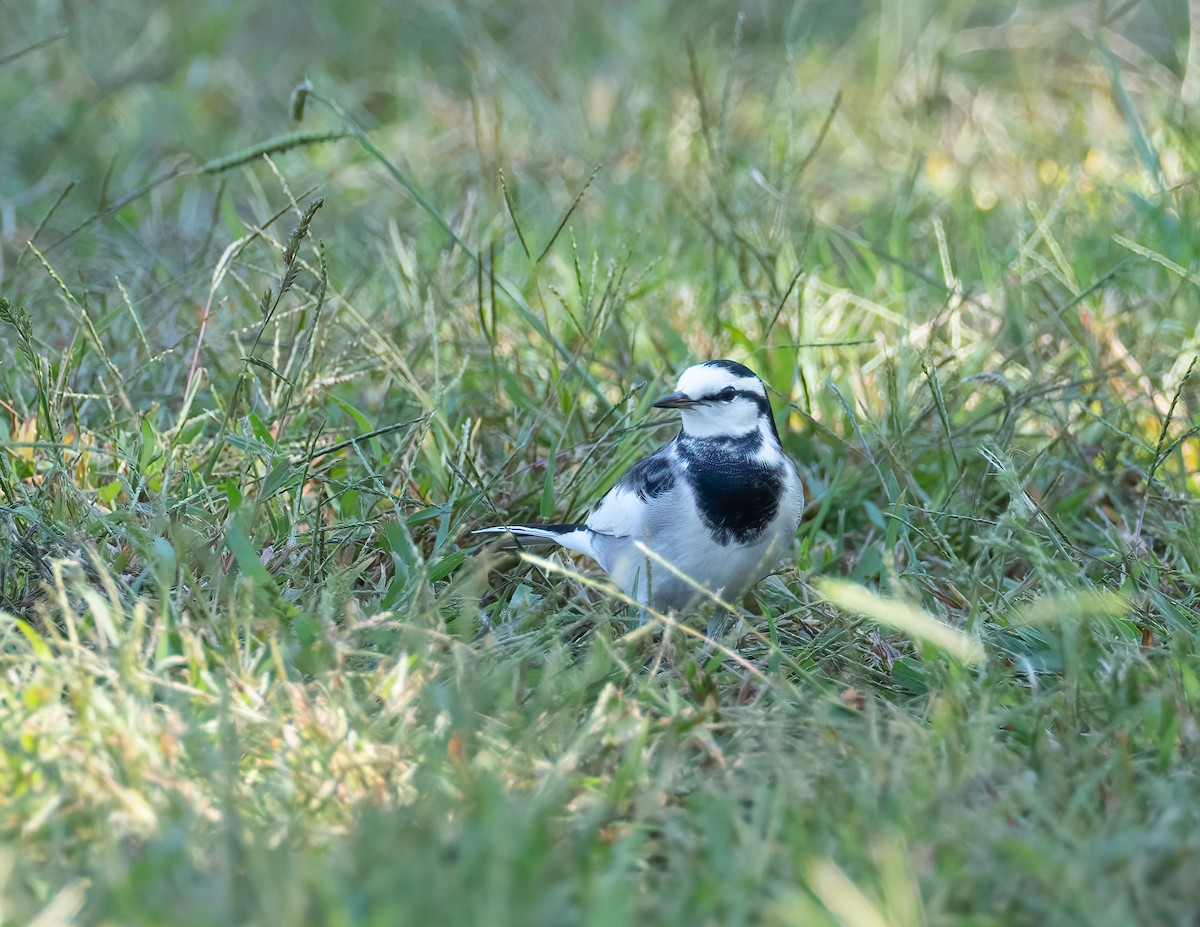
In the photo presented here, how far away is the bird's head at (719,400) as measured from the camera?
3.17m

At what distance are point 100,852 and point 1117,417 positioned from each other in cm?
282

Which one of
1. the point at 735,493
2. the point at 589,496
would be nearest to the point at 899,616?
the point at 735,493

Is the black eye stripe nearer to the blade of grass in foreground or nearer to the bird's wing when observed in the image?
the bird's wing

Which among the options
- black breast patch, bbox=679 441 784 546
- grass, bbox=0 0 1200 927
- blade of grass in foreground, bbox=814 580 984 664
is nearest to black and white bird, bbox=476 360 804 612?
black breast patch, bbox=679 441 784 546

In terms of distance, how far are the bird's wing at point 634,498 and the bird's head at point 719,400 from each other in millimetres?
119

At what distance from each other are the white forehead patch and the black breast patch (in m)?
0.15

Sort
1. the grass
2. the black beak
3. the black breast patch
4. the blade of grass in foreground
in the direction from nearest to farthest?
1. the grass
2. the blade of grass in foreground
3. the black breast patch
4. the black beak

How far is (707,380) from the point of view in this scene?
3.17 meters

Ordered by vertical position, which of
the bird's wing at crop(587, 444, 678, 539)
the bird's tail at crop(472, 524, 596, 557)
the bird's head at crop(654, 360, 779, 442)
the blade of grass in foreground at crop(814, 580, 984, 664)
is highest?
the blade of grass in foreground at crop(814, 580, 984, 664)

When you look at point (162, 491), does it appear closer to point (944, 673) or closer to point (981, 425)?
point (944, 673)

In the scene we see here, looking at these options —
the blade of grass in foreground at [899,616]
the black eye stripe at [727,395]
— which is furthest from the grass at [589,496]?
the black eye stripe at [727,395]

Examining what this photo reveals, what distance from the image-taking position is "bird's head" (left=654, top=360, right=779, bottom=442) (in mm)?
3174

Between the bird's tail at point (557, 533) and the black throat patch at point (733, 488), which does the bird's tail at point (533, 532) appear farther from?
the black throat patch at point (733, 488)

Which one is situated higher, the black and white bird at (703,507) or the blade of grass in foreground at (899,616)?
the blade of grass in foreground at (899,616)
